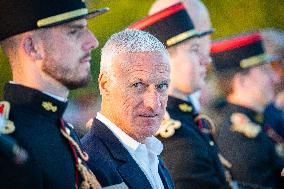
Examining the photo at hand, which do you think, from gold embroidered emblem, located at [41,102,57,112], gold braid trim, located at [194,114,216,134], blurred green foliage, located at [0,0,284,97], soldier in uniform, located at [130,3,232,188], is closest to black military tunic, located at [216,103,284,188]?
gold braid trim, located at [194,114,216,134]

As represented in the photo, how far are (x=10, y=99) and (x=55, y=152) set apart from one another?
19 cm

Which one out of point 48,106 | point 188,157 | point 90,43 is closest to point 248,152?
point 188,157

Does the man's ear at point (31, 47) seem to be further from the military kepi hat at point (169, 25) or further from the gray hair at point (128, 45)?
the military kepi hat at point (169, 25)

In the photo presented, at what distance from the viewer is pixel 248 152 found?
375 cm

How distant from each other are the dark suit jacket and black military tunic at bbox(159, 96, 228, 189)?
0.91 m

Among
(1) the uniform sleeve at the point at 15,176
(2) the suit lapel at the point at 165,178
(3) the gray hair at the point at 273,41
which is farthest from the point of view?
(3) the gray hair at the point at 273,41

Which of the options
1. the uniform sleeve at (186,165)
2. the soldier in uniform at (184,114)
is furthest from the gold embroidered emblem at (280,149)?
the uniform sleeve at (186,165)

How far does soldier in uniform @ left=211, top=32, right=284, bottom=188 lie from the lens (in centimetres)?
374

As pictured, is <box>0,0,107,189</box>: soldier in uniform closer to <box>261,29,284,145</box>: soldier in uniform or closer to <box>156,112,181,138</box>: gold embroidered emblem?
<box>156,112,181,138</box>: gold embroidered emblem

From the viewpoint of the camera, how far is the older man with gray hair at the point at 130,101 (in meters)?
2.29

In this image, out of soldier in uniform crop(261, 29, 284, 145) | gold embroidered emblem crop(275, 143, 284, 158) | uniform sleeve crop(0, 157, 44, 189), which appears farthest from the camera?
soldier in uniform crop(261, 29, 284, 145)

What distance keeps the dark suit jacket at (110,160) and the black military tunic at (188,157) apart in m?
0.91

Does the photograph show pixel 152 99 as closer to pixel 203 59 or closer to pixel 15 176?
pixel 15 176

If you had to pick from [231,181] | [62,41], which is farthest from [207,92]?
[62,41]
